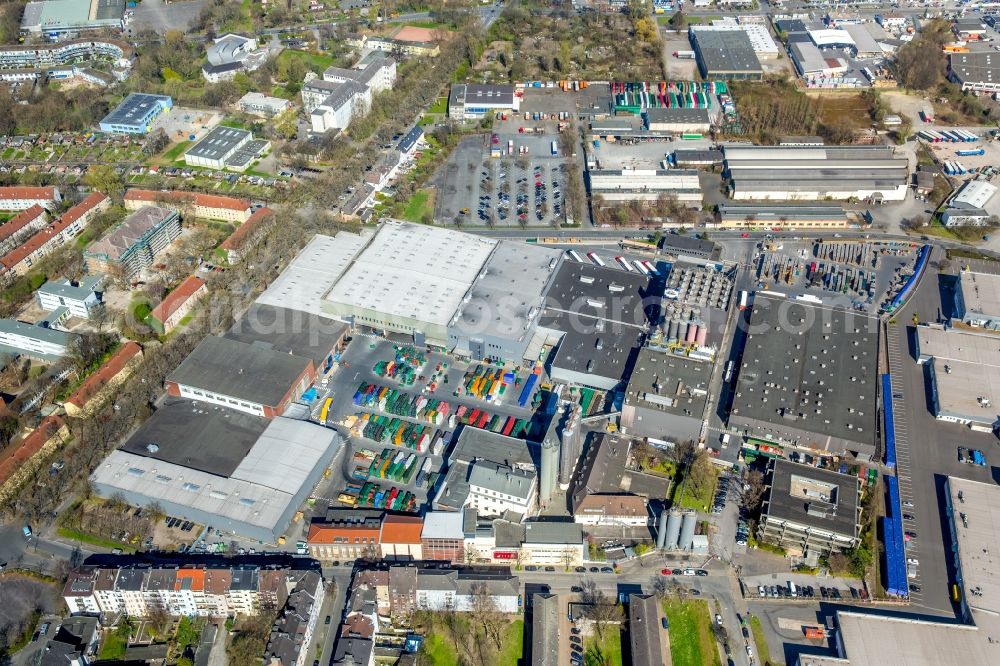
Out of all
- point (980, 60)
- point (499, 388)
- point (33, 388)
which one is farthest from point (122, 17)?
point (980, 60)

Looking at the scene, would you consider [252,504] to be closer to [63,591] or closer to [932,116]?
[63,591]

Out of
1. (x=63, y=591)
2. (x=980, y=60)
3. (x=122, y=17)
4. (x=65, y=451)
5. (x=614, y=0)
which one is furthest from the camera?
(x=614, y=0)

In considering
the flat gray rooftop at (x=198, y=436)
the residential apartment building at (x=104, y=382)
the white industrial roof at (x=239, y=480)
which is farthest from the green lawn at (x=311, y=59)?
the white industrial roof at (x=239, y=480)

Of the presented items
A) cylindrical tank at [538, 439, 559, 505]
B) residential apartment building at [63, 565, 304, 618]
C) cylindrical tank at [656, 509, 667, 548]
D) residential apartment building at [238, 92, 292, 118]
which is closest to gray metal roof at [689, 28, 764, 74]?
residential apartment building at [238, 92, 292, 118]

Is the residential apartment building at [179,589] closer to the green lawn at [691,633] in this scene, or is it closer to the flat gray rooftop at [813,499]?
the green lawn at [691,633]

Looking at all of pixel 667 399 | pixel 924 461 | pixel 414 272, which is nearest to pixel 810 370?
pixel 924 461

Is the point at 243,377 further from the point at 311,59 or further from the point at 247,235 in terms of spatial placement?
the point at 311,59

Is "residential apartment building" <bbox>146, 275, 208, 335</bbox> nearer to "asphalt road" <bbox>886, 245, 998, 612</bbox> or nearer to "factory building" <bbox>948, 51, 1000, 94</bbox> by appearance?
"asphalt road" <bbox>886, 245, 998, 612</bbox>
